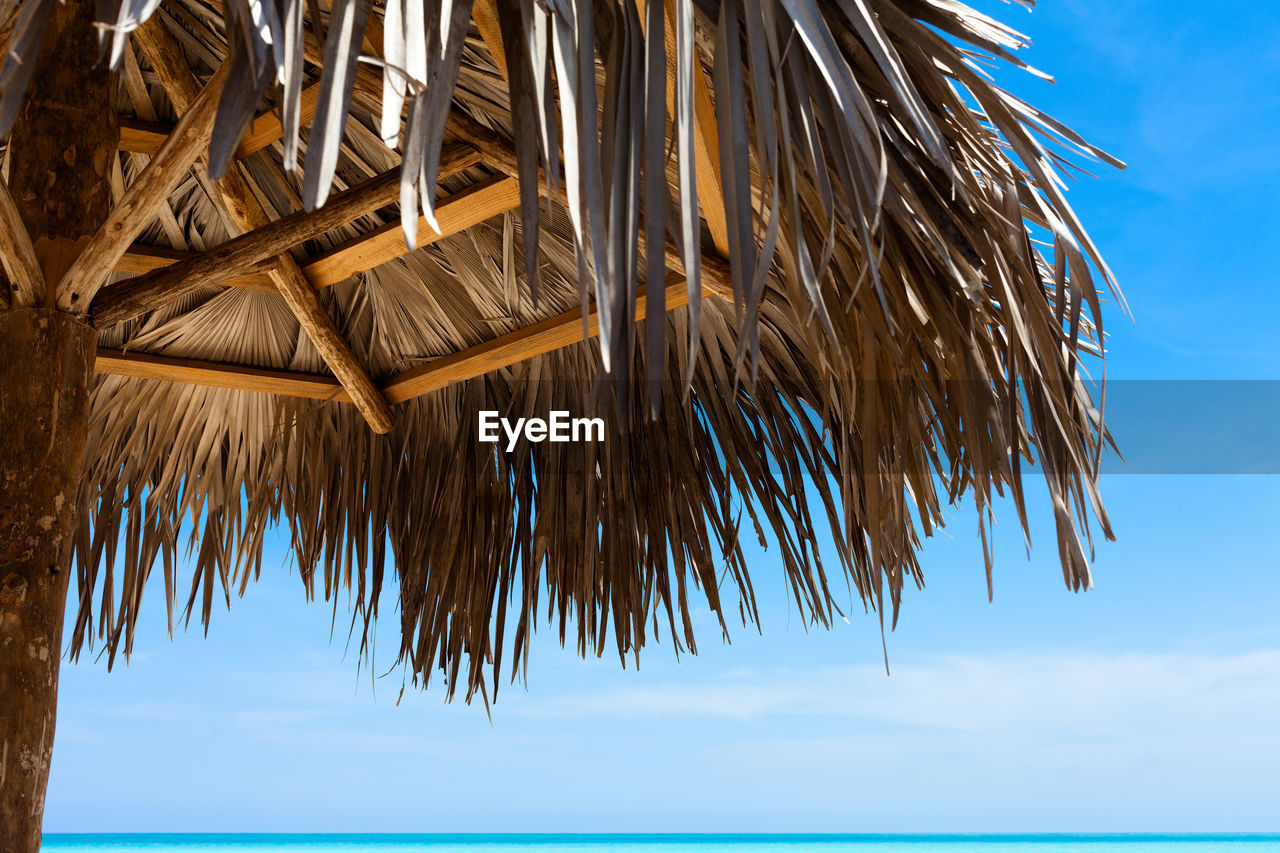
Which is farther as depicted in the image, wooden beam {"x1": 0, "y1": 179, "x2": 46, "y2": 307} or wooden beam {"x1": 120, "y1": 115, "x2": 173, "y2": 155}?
wooden beam {"x1": 120, "y1": 115, "x2": 173, "y2": 155}

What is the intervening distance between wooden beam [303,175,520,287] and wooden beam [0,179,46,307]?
633 mm

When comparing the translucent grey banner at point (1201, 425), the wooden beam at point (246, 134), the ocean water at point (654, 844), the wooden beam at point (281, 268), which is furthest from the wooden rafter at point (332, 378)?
the translucent grey banner at point (1201, 425)

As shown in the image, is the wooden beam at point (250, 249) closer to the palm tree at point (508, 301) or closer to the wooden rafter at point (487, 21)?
the palm tree at point (508, 301)

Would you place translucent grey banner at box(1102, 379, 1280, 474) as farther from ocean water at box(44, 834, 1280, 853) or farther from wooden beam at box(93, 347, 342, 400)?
wooden beam at box(93, 347, 342, 400)

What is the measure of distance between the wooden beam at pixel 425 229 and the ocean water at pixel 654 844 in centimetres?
1881

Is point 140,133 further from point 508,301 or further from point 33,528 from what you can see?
point 33,528

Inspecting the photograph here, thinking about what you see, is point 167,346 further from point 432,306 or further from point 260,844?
point 260,844

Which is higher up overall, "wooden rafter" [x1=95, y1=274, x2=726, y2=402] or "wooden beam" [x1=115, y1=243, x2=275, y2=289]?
"wooden beam" [x1=115, y1=243, x2=275, y2=289]

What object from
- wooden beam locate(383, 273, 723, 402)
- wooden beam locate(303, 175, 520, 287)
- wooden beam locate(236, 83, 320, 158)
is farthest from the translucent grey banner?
wooden beam locate(236, 83, 320, 158)

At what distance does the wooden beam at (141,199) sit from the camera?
5.05 ft

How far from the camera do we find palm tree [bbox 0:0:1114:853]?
84 centimetres

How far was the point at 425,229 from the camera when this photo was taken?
6.22ft

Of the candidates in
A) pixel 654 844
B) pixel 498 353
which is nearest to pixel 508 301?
pixel 498 353

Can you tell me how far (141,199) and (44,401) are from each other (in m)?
0.35
